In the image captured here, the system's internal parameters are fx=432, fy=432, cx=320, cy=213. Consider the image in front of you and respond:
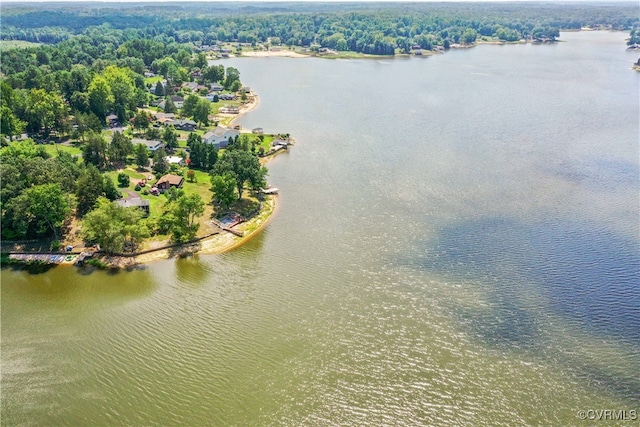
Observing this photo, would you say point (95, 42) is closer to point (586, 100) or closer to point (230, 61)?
point (230, 61)

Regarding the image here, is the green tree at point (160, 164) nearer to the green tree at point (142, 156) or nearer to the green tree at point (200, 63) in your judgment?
the green tree at point (142, 156)

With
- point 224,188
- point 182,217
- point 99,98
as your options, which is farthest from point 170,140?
point 182,217

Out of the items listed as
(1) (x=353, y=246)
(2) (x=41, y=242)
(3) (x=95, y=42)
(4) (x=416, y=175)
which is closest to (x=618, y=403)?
(1) (x=353, y=246)

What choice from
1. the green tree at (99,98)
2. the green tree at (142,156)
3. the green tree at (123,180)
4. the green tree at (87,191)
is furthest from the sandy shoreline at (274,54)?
the green tree at (87,191)

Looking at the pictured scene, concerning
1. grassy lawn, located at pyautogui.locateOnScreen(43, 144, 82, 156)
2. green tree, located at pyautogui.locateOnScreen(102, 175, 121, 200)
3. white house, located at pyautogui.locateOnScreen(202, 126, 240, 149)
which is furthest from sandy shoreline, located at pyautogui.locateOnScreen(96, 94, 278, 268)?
grassy lawn, located at pyautogui.locateOnScreen(43, 144, 82, 156)

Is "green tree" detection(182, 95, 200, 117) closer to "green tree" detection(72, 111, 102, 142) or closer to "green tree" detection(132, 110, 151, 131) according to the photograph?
"green tree" detection(132, 110, 151, 131)
